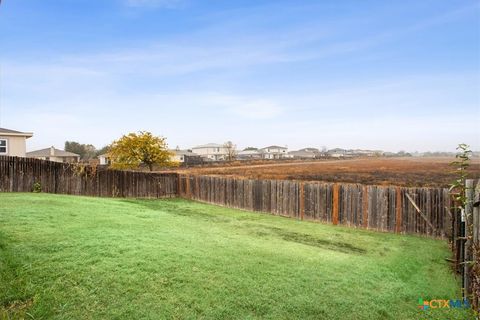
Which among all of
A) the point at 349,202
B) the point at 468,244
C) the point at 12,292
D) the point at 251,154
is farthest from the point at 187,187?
the point at 251,154

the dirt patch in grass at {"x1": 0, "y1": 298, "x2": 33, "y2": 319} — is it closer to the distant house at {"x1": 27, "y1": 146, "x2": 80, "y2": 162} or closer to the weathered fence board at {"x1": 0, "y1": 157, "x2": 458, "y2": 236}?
the weathered fence board at {"x1": 0, "y1": 157, "x2": 458, "y2": 236}

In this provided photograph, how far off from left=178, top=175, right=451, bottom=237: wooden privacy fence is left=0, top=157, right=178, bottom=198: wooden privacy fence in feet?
14.1

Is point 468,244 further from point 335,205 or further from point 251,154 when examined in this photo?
point 251,154

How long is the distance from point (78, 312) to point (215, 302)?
→ 165cm

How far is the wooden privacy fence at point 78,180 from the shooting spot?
1628cm

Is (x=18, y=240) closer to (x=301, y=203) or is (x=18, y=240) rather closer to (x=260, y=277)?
(x=260, y=277)

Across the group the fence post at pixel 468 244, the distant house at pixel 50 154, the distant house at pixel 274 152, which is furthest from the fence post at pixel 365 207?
the distant house at pixel 274 152

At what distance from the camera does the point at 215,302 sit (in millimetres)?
4367

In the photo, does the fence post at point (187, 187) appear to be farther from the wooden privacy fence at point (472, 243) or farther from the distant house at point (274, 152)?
the distant house at point (274, 152)

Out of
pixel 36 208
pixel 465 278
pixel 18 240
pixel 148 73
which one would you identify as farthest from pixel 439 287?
pixel 148 73

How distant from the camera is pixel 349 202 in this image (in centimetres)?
1246

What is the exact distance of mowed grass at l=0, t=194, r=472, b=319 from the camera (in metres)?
4.14

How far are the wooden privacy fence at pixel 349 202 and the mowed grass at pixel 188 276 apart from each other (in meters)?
2.67

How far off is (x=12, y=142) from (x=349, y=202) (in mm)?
22842
